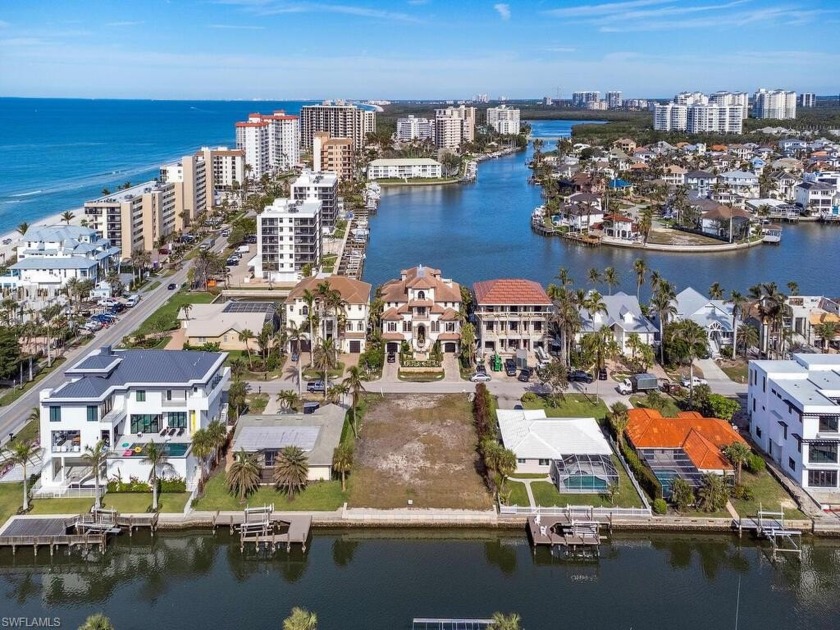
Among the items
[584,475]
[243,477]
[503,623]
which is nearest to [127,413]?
[243,477]

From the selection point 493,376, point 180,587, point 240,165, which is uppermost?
point 240,165

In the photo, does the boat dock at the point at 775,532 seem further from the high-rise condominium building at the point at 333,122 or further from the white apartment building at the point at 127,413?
the high-rise condominium building at the point at 333,122

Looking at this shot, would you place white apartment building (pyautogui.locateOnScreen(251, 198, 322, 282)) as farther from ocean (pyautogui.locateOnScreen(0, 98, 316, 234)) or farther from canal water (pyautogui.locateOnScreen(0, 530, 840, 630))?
ocean (pyautogui.locateOnScreen(0, 98, 316, 234))

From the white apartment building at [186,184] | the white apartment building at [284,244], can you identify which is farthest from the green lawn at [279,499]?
the white apartment building at [186,184]

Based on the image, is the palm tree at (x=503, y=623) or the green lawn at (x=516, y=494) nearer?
the palm tree at (x=503, y=623)

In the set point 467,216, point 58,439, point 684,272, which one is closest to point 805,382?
point 58,439

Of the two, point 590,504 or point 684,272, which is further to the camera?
point 684,272

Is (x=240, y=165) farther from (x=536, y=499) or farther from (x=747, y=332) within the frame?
(x=536, y=499)
